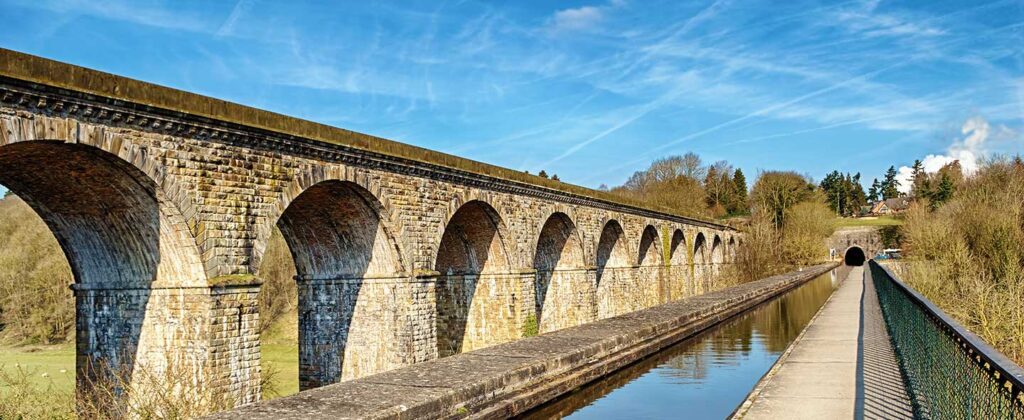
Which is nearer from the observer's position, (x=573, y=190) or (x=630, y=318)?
(x=630, y=318)

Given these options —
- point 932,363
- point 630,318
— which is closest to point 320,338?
point 630,318

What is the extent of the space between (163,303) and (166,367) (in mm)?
896

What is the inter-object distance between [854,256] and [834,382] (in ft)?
270

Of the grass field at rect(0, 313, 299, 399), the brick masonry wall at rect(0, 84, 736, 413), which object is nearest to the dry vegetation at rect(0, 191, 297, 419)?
the grass field at rect(0, 313, 299, 399)

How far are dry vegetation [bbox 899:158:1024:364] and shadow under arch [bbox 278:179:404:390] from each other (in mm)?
10890

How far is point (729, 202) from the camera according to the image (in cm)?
8019

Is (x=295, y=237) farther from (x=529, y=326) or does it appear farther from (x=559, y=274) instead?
(x=559, y=274)

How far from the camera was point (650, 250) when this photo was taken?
34.9 metres

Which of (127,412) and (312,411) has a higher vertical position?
(312,411)

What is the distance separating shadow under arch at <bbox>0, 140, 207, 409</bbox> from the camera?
10164 millimetres

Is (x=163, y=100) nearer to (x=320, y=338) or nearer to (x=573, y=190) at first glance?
(x=320, y=338)

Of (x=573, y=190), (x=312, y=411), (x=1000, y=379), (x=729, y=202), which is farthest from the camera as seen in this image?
(x=729, y=202)

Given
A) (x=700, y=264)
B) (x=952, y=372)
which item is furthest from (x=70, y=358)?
(x=700, y=264)

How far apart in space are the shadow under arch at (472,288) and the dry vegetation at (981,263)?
33.7ft
